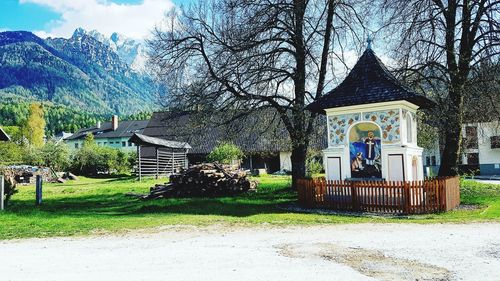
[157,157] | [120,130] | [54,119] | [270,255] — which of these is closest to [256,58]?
[270,255]

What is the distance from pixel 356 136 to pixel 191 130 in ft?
25.4

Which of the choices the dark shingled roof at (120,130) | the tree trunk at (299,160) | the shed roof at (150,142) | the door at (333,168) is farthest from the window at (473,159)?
the dark shingled roof at (120,130)

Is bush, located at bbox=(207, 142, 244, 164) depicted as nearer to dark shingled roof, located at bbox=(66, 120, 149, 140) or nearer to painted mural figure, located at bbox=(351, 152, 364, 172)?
painted mural figure, located at bbox=(351, 152, 364, 172)

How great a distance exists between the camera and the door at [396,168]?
48.7ft

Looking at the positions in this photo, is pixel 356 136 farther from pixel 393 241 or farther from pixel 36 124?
pixel 36 124

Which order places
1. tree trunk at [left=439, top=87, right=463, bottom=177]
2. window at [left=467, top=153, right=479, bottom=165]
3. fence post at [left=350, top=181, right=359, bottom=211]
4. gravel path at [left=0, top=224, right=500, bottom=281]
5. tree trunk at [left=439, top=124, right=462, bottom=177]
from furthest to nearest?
window at [left=467, top=153, right=479, bottom=165] → tree trunk at [left=439, top=124, right=462, bottom=177] → tree trunk at [left=439, top=87, right=463, bottom=177] → fence post at [left=350, top=181, right=359, bottom=211] → gravel path at [left=0, top=224, right=500, bottom=281]

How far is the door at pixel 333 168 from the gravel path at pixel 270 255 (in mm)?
4946

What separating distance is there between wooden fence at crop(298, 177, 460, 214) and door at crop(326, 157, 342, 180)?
3.03 ft

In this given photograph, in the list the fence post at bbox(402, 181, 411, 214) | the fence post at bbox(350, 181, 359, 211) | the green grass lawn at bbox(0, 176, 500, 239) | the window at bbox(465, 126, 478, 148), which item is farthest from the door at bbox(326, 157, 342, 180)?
the window at bbox(465, 126, 478, 148)

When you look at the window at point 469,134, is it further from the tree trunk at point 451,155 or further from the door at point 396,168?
the door at point 396,168

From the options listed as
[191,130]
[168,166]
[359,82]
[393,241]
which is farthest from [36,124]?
[393,241]

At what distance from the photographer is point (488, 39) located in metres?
17.6

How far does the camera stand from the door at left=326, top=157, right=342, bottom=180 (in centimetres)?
1606

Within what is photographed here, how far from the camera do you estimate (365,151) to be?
50.9 feet
